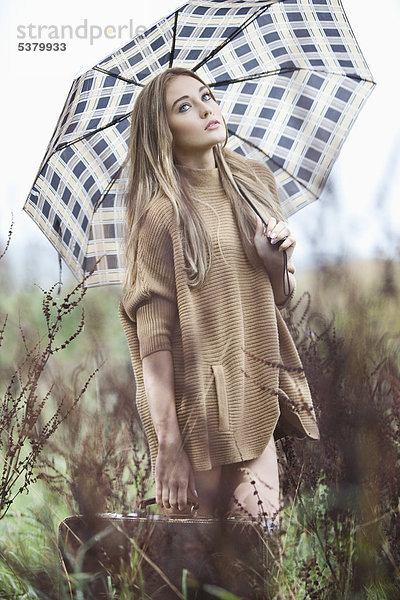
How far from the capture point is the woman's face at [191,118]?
1982 mm

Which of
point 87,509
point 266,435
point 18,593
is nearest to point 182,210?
point 266,435

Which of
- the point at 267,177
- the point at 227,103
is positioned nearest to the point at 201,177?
the point at 267,177

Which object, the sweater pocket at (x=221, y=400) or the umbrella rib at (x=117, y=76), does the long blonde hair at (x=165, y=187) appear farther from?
the sweater pocket at (x=221, y=400)

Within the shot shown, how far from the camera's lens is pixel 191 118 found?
1.99 m

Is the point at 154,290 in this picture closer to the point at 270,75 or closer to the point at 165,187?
the point at 165,187

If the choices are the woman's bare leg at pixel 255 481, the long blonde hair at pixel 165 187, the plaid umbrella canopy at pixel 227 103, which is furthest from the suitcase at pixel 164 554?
the plaid umbrella canopy at pixel 227 103

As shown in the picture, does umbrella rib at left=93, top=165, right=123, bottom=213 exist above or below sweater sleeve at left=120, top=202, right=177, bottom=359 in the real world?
above

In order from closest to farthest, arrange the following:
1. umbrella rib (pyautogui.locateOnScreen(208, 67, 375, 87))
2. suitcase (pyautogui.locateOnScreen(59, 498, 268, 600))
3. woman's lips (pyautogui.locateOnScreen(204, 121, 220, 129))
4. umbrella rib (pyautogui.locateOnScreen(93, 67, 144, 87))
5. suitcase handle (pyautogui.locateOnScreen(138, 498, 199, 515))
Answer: suitcase (pyautogui.locateOnScreen(59, 498, 268, 600))
suitcase handle (pyautogui.locateOnScreen(138, 498, 199, 515))
woman's lips (pyautogui.locateOnScreen(204, 121, 220, 129))
umbrella rib (pyautogui.locateOnScreen(93, 67, 144, 87))
umbrella rib (pyautogui.locateOnScreen(208, 67, 375, 87))

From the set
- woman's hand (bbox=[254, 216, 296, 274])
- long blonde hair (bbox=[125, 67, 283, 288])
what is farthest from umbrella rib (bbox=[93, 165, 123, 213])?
woman's hand (bbox=[254, 216, 296, 274])

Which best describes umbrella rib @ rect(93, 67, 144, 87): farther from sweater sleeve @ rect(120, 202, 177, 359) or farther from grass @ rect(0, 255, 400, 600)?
grass @ rect(0, 255, 400, 600)

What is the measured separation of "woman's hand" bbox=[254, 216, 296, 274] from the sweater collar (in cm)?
18

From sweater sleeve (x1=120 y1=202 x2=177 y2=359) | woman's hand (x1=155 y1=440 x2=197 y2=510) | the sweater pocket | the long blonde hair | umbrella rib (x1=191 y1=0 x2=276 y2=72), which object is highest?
umbrella rib (x1=191 y1=0 x2=276 y2=72)

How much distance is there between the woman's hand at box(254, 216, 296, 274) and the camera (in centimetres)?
192

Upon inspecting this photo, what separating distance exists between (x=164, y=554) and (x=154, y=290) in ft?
1.93
